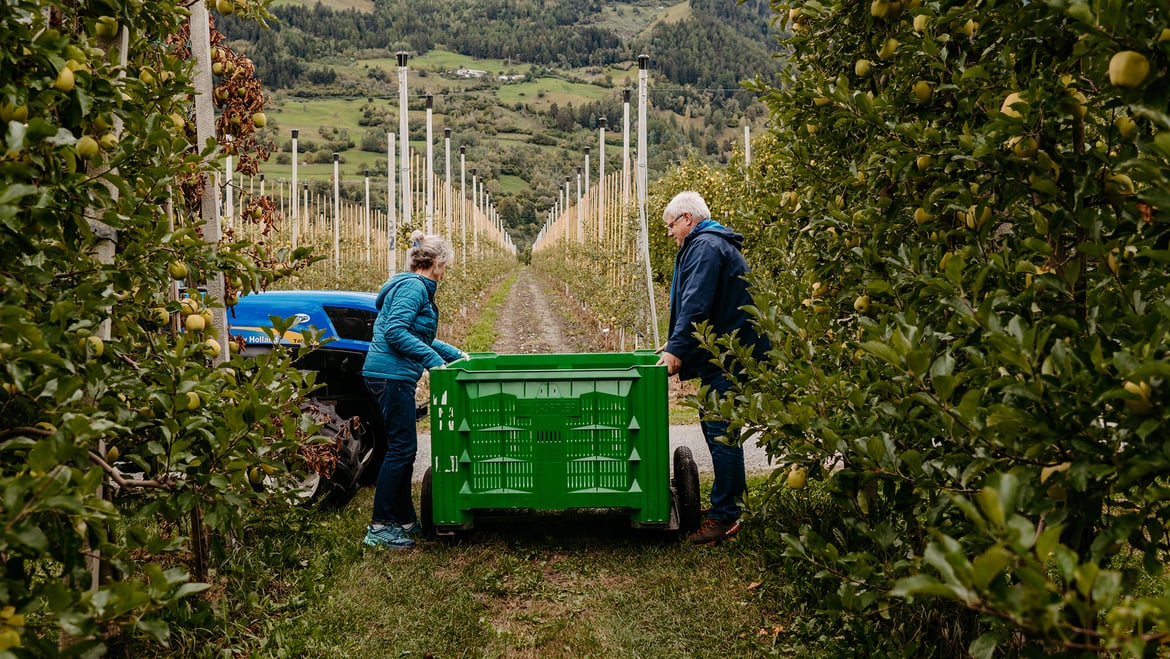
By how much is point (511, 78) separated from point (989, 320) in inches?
4858

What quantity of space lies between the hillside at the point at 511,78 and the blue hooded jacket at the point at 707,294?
159 feet

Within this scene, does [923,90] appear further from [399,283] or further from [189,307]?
[399,283]

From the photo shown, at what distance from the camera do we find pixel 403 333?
169 inches

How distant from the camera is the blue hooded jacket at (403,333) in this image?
4285 mm

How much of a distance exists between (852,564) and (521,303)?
22.3 m

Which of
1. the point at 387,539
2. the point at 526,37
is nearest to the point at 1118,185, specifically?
the point at 387,539

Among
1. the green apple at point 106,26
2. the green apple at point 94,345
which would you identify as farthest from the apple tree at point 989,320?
the green apple at point 106,26

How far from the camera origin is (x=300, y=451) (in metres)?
3.90

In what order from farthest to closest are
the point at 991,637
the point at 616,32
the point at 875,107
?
the point at 616,32 → the point at 875,107 → the point at 991,637

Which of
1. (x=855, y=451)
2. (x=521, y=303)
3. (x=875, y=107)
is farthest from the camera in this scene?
(x=521, y=303)

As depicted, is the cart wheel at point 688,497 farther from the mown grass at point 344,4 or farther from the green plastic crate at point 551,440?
the mown grass at point 344,4

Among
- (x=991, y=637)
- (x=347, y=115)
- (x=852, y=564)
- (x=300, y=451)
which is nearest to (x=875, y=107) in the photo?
(x=852, y=564)

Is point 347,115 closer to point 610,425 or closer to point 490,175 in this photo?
point 490,175

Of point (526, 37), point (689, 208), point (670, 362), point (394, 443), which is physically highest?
point (526, 37)
